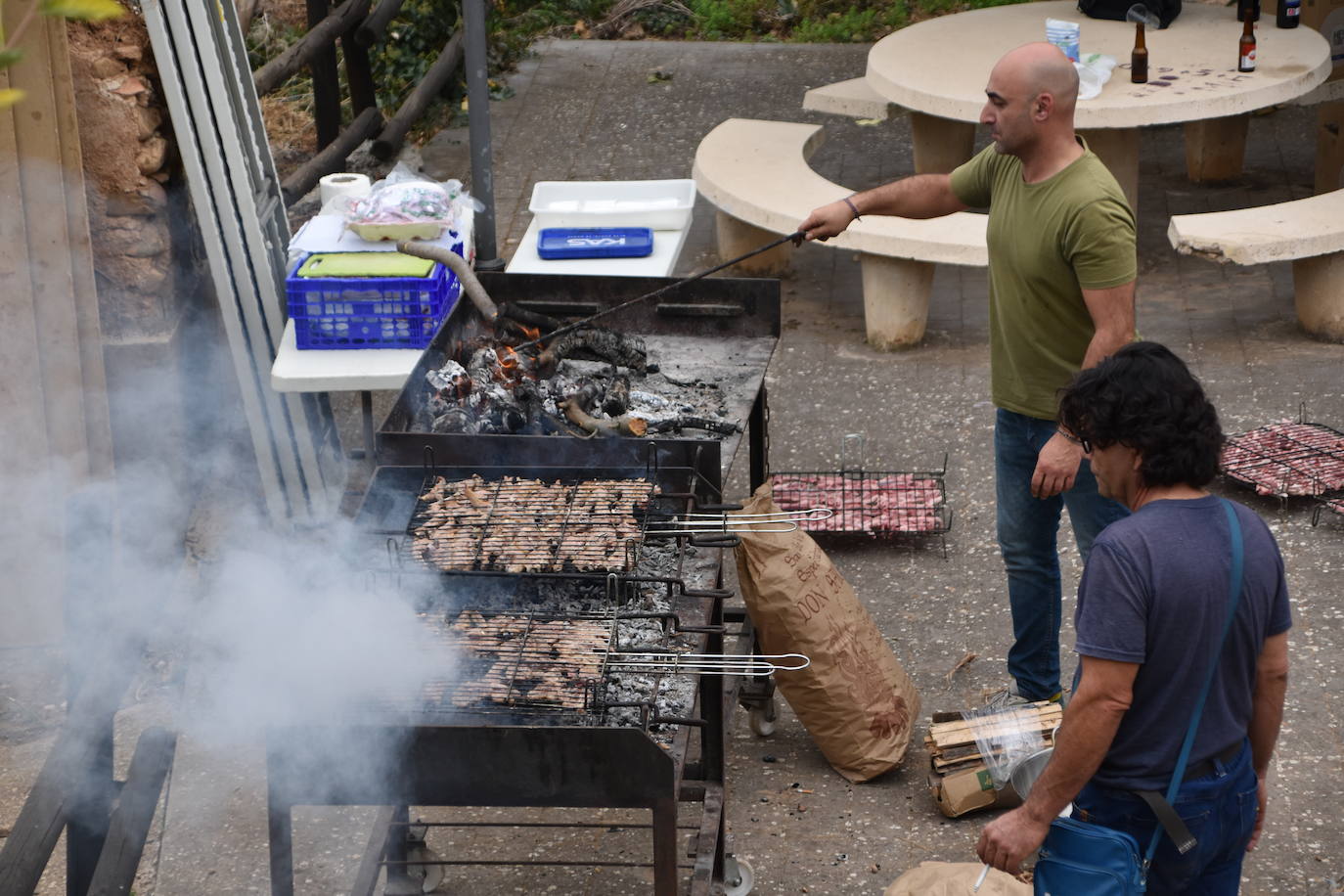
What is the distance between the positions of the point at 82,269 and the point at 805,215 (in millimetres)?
3532

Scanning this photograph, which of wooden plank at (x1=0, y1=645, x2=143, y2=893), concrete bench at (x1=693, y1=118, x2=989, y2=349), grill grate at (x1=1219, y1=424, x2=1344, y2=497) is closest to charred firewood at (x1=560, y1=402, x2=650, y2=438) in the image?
wooden plank at (x1=0, y1=645, x2=143, y2=893)

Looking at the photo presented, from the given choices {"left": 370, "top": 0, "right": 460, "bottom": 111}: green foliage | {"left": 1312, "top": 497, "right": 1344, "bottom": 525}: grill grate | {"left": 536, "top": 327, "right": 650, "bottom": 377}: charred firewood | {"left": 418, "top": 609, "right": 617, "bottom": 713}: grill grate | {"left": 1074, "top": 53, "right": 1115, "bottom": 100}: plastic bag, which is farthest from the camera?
{"left": 370, "top": 0, "right": 460, "bottom": 111}: green foliage

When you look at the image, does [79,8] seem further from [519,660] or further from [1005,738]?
[1005,738]

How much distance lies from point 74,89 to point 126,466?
4.51 ft

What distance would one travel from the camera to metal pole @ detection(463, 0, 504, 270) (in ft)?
19.2

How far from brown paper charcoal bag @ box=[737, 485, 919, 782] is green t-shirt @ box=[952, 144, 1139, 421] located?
30.6 inches

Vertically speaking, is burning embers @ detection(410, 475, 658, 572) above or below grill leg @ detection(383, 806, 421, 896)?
above

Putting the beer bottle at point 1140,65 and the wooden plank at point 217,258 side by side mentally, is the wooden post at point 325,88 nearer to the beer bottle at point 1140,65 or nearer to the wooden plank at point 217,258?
the wooden plank at point 217,258

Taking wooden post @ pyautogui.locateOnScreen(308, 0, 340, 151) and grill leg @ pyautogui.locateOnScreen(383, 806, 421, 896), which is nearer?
grill leg @ pyautogui.locateOnScreen(383, 806, 421, 896)

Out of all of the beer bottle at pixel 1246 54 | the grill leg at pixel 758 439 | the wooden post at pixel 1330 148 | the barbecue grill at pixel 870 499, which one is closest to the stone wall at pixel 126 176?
the grill leg at pixel 758 439

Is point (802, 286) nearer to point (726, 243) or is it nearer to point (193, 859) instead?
point (726, 243)

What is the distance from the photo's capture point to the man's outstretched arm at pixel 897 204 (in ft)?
15.0

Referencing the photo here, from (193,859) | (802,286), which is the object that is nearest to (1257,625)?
(193,859)

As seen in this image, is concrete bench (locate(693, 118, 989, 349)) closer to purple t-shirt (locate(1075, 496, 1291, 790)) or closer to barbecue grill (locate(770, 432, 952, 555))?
barbecue grill (locate(770, 432, 952, 555))
